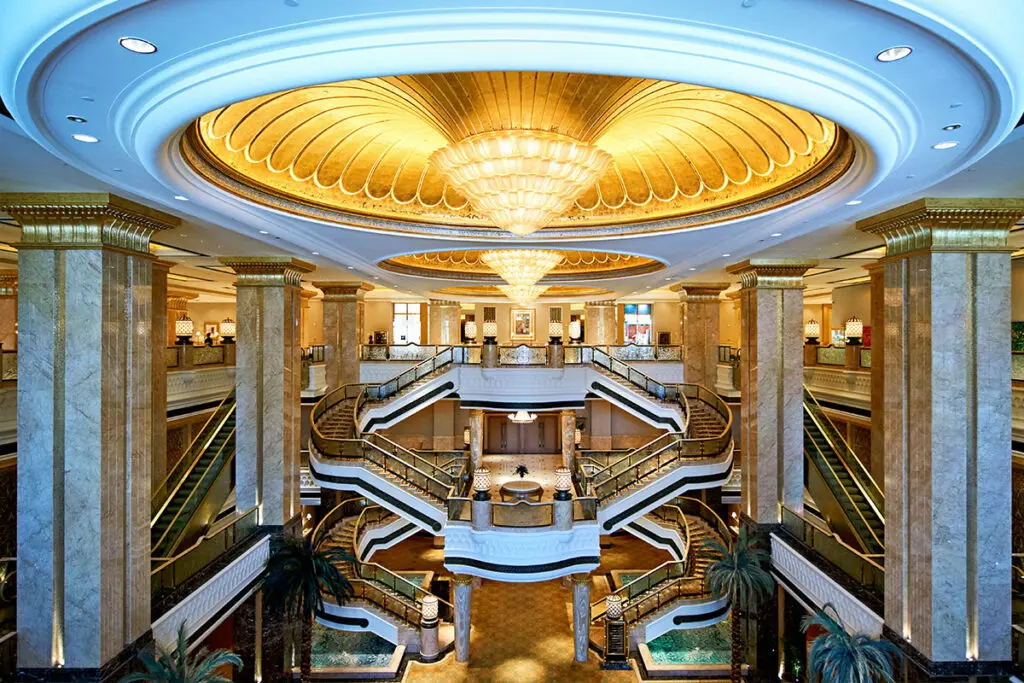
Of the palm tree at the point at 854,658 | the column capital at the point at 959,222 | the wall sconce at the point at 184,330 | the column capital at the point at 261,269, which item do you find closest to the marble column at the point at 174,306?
the wall sconce at the point at 184,330

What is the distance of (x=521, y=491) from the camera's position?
14.7m

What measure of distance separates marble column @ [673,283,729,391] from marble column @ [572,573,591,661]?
26.3ft

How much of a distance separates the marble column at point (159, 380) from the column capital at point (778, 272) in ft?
40.4

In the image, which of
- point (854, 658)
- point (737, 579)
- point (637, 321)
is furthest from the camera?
point (637, 321)

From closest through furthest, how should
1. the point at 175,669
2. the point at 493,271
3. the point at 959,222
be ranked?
1. the point at 959,222
2. the point at 175,669
3. the point at 493,271

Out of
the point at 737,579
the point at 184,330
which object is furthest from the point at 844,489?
the point at 184,330

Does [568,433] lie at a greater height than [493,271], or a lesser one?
lesser

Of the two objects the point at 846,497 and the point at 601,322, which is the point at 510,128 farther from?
the point at 601,322

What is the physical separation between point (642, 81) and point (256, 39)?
369cm

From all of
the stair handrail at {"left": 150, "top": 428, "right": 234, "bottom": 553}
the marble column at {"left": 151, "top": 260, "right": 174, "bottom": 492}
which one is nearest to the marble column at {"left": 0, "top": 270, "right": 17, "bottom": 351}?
the marble column at {"left": 151, "top": 260, "right": 174, "bottom": 492}

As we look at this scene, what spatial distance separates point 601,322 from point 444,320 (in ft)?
22.4

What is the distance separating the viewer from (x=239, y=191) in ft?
23.6

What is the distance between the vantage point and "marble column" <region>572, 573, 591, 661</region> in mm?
13648

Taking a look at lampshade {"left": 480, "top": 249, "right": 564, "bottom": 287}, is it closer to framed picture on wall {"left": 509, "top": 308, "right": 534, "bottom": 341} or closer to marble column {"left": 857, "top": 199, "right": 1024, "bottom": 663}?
marble column {"left": 857, "top": 199, "right": 1024, "bottom": 663}
